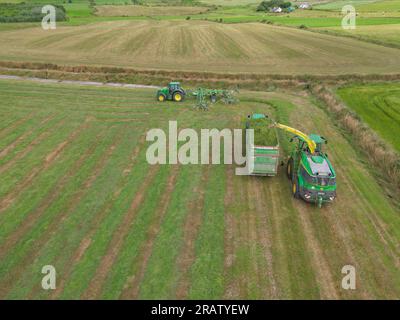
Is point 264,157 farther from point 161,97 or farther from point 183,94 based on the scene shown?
point 161,97

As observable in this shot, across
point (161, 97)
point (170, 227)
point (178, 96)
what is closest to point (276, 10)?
point (178, 96)

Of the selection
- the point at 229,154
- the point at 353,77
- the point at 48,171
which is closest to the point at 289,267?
the point at 229,154

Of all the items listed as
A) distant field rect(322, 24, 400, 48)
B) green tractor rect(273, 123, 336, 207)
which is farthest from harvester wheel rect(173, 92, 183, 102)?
distant field rect(322, 24, 400, 48)

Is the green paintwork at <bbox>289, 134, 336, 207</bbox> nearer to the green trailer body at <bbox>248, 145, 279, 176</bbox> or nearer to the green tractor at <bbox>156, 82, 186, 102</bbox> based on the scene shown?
the green trailer body at <bbox>248, 145, 279, 176</bbox>

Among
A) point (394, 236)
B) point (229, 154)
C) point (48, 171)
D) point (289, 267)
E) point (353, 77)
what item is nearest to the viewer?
point (289, 267)
